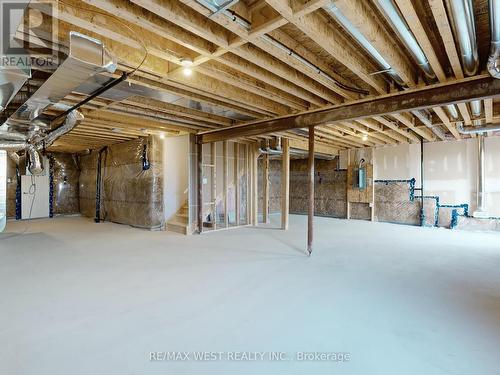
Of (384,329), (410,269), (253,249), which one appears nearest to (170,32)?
(384,329)

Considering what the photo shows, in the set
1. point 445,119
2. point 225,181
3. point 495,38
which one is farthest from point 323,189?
point 495,38

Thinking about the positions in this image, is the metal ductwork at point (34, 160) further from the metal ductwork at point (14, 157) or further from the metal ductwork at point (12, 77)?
the metal ductwork at point (12, 77)

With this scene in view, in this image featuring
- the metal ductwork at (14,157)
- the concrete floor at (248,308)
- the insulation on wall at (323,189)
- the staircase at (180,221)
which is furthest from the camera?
the insulation on wall at (323,189)

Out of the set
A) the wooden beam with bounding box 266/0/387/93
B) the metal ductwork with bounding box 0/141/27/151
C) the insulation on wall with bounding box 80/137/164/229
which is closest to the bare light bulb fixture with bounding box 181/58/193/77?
the wooden beam with bounding box 266/0/387/93

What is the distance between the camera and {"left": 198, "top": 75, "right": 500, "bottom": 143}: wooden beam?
2932mm

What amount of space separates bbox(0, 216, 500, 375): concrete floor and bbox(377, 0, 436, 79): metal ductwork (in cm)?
229

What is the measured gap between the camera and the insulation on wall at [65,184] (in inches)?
361

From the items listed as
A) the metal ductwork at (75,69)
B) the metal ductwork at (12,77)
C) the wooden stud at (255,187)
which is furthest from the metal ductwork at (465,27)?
the wooden stud at (255,187)

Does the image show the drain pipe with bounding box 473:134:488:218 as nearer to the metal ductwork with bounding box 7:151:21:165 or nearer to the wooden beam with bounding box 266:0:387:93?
the wooden beam with bounding box 266:0:387:93

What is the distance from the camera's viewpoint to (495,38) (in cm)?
212

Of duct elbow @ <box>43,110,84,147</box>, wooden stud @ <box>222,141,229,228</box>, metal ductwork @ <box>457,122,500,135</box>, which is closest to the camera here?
duct elbow @ <box>43,110,84,147</box>

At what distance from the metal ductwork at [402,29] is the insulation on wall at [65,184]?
10204 millimetres

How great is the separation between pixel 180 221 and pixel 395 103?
16.0 feet

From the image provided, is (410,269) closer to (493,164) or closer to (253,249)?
(253,249)
